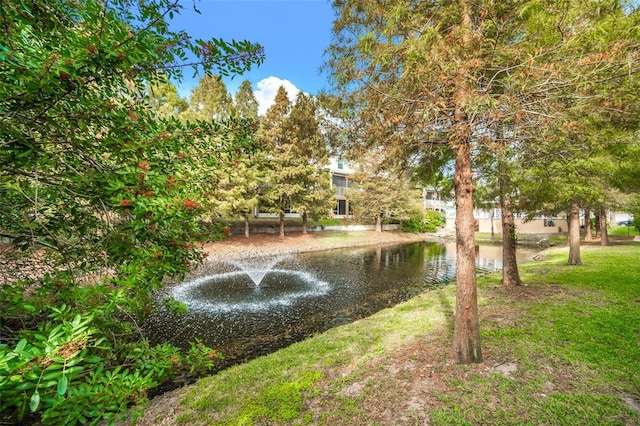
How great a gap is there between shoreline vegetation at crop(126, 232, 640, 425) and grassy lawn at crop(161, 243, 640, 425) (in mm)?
17

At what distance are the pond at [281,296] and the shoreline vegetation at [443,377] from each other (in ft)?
5.49

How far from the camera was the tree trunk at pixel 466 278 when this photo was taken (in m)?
4.61

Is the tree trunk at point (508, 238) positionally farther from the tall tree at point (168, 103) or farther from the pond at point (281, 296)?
the tall tree at point (168, 103)

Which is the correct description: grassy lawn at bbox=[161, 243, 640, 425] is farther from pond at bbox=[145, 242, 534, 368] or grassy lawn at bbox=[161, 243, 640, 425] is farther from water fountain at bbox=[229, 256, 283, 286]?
water fountain at bbox=[229, 256, 283, 286]

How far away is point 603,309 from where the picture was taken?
669cm

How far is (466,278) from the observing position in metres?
4.61

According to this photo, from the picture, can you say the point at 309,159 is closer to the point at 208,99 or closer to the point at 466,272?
the point at 208,99

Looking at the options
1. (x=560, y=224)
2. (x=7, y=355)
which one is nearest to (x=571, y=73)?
(x=7, y=355)

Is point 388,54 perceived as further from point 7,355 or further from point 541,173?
point 541,173

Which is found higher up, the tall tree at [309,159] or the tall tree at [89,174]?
the tall tree at [309,159]

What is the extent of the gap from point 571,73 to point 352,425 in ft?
16.9

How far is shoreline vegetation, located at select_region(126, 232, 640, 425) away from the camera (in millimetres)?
3615

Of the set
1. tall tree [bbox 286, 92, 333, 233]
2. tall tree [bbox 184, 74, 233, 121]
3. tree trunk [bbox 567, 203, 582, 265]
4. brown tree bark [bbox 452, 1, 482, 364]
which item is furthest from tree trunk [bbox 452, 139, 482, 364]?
tall tree [bbox 184, 74, 233, 121]

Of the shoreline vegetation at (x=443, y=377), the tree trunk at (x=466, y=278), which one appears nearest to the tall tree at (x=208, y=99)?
the shoreline vegetation at (x=443, y=377)
